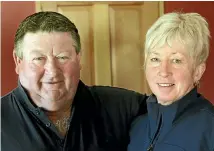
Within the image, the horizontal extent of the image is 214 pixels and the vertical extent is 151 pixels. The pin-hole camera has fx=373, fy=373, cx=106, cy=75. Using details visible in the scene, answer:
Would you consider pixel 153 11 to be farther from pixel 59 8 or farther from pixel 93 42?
pixel 59 8

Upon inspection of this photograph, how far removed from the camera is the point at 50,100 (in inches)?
53.1

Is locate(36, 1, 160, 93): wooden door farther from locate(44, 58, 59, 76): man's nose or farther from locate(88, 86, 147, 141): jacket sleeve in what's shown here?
locate(44, 58, 59, 76): man's nose

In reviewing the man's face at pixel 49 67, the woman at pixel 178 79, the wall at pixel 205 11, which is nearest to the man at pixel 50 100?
the man's face at pixel 49 67

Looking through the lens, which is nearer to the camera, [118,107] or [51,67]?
[51,67]

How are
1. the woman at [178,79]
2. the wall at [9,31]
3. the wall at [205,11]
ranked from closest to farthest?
1. the woman at [178,79]
2. the wall at [9,31]
3. the wall at [205,11]

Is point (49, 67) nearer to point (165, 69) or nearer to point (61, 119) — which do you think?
point (61, 119)

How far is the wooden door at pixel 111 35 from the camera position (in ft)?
5.81

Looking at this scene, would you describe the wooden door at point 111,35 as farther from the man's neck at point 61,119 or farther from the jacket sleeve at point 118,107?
the man's neck at point 61,119

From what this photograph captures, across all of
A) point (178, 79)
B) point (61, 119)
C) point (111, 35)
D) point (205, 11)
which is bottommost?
point (61, 119)

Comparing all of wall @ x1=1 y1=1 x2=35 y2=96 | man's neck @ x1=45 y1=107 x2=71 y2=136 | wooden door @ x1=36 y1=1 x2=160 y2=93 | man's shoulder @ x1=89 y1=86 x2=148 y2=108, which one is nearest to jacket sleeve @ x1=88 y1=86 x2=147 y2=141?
man's shoulder @ x1=89 y1=86 x2=148 y2=108

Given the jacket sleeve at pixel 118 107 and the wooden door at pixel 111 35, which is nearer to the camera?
Answer: the jacket sleeve at pixel 118 107

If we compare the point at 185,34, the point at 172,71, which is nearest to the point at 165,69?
the point at 172,71

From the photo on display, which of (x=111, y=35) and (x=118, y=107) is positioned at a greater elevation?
(x=111, y=35)

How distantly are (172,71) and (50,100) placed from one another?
45 cm
